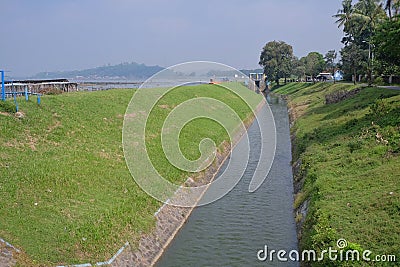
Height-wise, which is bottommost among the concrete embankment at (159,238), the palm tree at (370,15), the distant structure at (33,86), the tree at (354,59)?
the concrete embankment at (159,238)

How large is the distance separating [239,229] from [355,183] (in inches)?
255

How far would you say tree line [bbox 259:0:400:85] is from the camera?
36500 millimetres

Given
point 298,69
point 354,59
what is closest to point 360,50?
point 354,59

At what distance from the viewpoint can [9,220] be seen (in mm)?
15648

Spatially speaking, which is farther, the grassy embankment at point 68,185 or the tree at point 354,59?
the tree at point 354,59

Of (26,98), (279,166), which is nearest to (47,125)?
(26,98)

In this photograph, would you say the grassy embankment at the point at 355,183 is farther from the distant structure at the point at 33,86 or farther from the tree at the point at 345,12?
the tree at the point at 345,12

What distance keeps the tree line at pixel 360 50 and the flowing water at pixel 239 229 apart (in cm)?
1736

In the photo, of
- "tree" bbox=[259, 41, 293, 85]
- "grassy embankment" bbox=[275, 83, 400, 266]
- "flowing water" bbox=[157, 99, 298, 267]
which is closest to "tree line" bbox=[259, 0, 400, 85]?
"tree" bbox=[259, 41, 293, 85]

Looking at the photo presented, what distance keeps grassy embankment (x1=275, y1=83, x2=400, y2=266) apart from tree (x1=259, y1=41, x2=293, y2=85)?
92.7 m

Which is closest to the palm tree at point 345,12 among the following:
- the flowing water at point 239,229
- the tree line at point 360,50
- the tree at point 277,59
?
the tree line at point 360,50

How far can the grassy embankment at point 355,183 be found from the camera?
48.4ft

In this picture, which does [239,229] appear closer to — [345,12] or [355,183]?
[355,183]

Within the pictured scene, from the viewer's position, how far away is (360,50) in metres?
69.2
